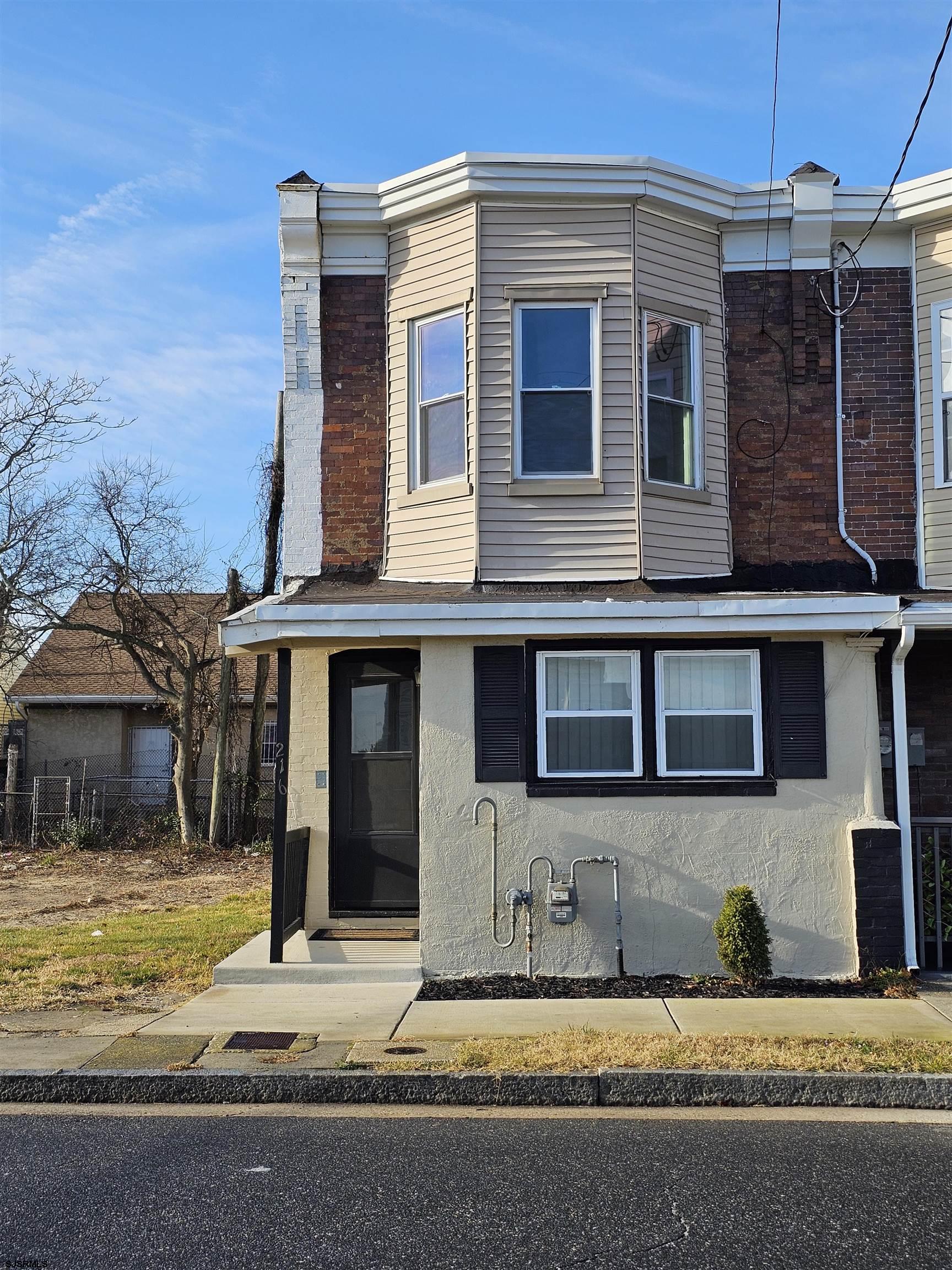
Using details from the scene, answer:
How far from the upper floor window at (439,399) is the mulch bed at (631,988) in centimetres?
443

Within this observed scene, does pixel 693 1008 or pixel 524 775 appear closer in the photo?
pixel 693 1008

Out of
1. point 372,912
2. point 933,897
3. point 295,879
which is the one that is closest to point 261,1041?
point 295,879

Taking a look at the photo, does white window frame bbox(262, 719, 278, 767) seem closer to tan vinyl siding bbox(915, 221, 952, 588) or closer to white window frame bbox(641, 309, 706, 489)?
white window frame bbox(641, 309, 706, 489)

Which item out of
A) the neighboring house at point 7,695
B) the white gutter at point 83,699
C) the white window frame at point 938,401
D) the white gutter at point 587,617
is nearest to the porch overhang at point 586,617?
the white gutter at point 587,617

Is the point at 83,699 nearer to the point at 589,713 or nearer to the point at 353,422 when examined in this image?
the point at 353,422

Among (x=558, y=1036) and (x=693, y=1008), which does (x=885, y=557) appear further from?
(x=558, y=1036)

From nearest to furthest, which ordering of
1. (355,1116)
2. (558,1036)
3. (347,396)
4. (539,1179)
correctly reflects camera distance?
(539,1179)
(355,1116)
(558,1036)
(347,396)

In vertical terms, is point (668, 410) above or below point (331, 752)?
above

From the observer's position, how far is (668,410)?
1085 centimetres

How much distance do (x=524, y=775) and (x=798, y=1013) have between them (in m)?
2.65

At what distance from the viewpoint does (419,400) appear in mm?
11023

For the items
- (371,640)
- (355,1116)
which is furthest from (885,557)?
(355,1116)

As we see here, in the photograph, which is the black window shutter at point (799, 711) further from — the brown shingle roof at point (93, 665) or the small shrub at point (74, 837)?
the brown shingle roof at point (93, 665)

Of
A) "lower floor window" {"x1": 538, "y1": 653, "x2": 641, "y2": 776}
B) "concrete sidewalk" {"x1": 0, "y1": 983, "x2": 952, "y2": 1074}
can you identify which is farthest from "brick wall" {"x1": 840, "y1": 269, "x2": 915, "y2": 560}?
"concrete sidewalk" {"x1": 0, "y1": 983, "x2": 952, "y2": 1074}
